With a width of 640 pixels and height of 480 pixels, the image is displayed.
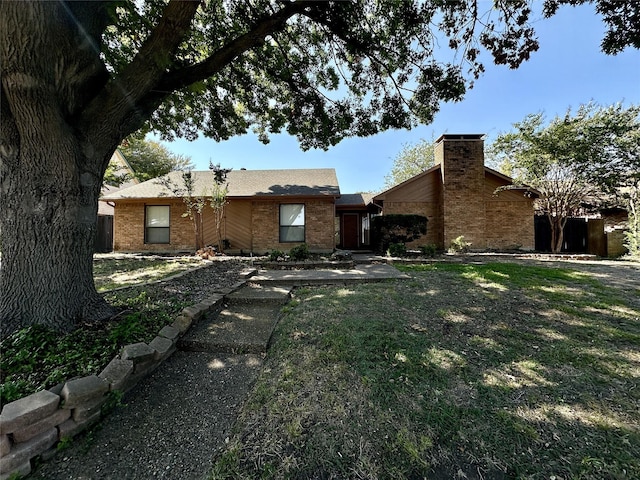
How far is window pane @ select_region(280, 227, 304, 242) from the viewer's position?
11.4m

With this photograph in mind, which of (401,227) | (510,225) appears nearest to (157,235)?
(401,227)

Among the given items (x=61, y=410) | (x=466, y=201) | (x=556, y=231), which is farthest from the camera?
(x=466, y=201)

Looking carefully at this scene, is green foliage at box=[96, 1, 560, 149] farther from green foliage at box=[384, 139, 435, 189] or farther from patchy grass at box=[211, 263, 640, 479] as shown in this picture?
green foliage at box=[384, 139, 435, 189]

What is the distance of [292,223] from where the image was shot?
11430mm

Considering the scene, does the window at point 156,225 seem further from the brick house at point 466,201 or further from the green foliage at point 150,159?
the green foliage at point 150,159

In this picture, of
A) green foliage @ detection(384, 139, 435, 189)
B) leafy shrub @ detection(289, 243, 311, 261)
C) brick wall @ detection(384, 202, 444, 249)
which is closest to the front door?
brick wall @ detection(384, 202, 444, 249)

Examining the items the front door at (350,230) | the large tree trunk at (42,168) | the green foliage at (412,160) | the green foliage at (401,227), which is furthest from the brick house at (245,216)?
the green foliage at (412,160)

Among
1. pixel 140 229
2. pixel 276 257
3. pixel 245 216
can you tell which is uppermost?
pixel 245 216

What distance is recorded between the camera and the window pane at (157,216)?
1206 cm

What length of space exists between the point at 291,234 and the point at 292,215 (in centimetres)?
85

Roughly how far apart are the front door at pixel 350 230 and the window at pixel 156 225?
882cm

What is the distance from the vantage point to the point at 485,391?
88.1 inches

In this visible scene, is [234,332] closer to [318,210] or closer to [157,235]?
[318,210]

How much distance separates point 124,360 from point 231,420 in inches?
47.7
